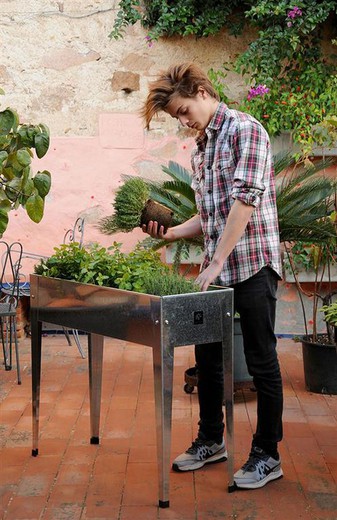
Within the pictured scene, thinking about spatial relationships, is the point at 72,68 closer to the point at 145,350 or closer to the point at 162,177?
the point at 162,177

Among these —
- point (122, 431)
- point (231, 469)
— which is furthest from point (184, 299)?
point (122, 431)

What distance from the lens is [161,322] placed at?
3.30m

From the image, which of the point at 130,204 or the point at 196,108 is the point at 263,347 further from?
the point at 196,108

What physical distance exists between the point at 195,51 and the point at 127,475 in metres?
4.43

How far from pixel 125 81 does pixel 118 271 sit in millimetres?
4046

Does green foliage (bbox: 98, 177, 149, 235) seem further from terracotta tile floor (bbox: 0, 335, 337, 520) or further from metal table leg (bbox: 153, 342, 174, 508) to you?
terracotta tile floor (bbox: 0, 335, 337, 520)

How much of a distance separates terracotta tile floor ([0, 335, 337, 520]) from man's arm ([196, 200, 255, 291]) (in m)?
0.94

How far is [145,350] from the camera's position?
6.82 metres

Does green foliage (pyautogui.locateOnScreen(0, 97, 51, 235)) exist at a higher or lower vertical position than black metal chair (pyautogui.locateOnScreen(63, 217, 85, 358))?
higher

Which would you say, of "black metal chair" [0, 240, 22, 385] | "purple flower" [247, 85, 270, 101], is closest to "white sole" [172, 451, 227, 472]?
"black metal chair" [0, 240, 22, 385]

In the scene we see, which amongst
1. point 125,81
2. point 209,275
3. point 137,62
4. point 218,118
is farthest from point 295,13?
point 209,275

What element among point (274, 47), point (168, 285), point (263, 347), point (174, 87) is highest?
point (274, 47)

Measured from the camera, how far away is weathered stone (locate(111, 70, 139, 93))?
738cm

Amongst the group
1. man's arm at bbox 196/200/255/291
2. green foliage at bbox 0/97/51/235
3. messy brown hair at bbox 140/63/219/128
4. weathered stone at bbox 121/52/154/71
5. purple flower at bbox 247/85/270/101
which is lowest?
man's arm at bbox 196/200/255/291
